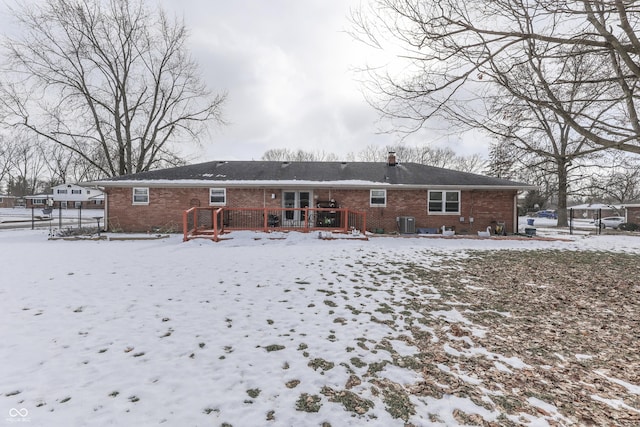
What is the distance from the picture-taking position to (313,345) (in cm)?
346

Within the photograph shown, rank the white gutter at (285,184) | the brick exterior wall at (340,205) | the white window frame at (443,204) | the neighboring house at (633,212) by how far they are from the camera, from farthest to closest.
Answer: the neighboring house at (633,212) → the white window frame at (443,204) → the brick exterior wall at (340,205) → the white gutter at (285,184)

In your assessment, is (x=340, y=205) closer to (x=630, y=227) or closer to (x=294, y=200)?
(x=294, y=200)

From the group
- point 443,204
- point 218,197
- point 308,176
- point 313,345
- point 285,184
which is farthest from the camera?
point 308,176

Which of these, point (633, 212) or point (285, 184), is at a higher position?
point (285, 184)

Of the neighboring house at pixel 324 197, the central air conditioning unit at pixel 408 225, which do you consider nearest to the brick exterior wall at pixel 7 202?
the neighboring house at pixel 324 197

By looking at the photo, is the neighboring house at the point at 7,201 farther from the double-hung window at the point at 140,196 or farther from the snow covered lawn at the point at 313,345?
the snow covered lawn at the point at 313,345

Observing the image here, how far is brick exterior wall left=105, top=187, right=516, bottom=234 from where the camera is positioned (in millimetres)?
14680

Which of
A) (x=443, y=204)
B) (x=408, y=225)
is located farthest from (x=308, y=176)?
(x=443, y=204)

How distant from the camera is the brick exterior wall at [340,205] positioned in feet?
48.2

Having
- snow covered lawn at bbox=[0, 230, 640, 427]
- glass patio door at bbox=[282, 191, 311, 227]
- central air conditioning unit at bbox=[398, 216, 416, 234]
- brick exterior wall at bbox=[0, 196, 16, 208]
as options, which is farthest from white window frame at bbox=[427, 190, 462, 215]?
brick exterior wall at bbox=[0, 196, 16, 208]

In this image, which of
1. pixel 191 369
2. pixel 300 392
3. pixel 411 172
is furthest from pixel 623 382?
pixel 411 172

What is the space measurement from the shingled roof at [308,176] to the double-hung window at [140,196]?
546 millimetres

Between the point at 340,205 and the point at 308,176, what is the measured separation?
263 centimetres

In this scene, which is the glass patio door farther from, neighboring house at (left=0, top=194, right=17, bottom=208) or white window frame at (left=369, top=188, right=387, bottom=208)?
neighboring house at (left=0, top=194, right=17, bottom=208)
